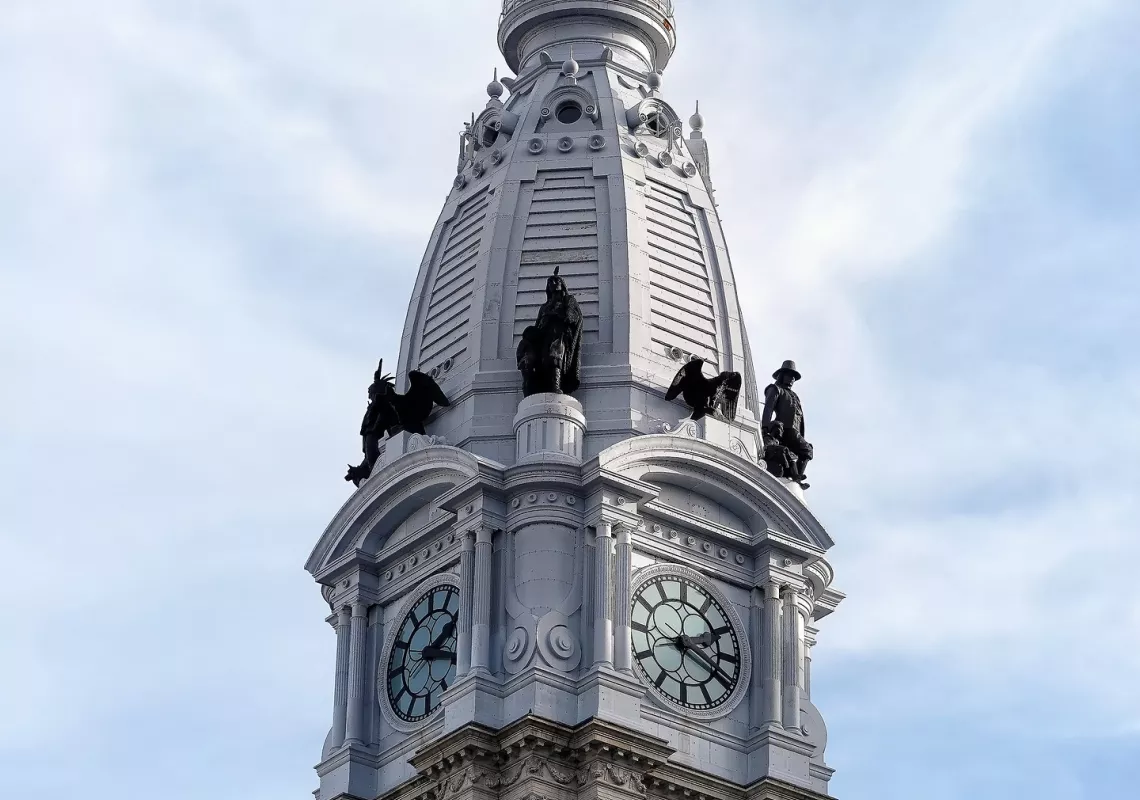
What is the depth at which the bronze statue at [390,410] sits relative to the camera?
96.1m

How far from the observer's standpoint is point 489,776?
291 ft

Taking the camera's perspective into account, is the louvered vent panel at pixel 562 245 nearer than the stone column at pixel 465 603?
No

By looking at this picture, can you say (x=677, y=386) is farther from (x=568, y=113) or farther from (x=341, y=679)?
(x=341, y=679)

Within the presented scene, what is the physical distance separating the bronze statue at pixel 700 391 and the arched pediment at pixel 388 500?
20.4 feet

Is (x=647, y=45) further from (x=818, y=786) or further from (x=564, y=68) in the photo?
(x=818, y=786)

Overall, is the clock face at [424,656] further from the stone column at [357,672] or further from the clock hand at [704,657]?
the clock hand at [704,657]

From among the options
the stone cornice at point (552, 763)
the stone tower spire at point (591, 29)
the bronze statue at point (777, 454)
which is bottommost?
the stone cornice at point (552, 763)

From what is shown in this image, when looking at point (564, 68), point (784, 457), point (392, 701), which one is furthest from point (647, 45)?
point (392, 701)

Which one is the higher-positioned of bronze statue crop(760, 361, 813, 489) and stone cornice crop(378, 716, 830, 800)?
bronze statue crop(760, 361, 813, 489)

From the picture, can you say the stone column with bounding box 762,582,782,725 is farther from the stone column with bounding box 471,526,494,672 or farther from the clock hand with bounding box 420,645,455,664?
the clock hand with bounding box 420,645,455,664

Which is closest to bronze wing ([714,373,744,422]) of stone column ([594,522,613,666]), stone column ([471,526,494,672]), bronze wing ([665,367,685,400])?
bronze wing ([665,367,685,400])

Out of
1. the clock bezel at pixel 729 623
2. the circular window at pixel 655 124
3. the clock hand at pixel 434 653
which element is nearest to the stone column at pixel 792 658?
the clock bezel at pixel 729 623

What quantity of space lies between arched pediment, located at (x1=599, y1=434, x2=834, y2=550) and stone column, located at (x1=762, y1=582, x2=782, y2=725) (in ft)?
5.79

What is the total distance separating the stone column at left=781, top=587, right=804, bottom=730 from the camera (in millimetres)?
92625
